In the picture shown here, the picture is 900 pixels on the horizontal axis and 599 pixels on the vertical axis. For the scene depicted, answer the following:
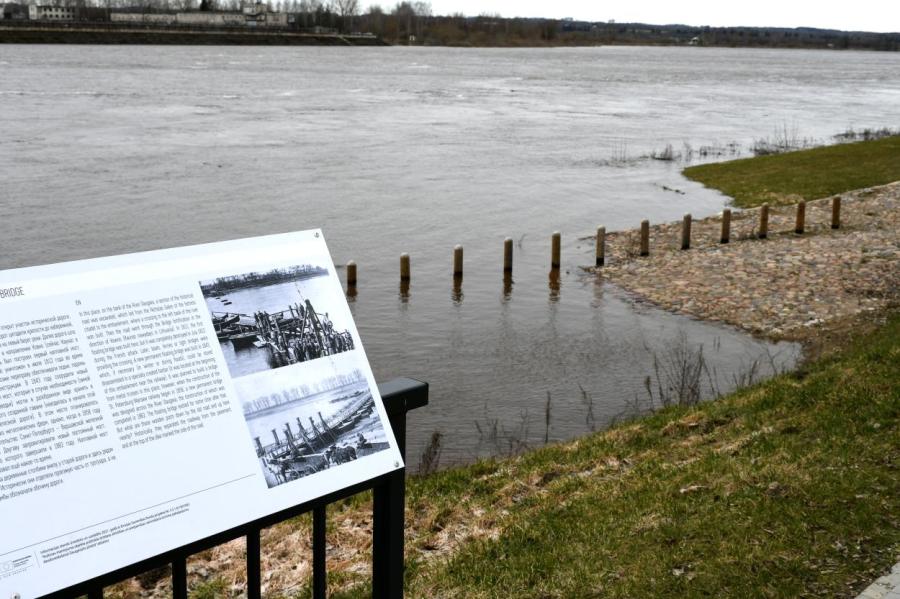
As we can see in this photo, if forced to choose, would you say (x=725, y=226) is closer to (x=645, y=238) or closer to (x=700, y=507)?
(x=645, y=238)

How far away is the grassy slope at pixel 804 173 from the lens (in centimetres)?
3672

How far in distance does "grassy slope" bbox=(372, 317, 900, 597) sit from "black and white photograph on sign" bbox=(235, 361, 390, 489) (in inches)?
110

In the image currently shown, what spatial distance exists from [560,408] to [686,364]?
3287 mm

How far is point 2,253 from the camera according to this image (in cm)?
2803

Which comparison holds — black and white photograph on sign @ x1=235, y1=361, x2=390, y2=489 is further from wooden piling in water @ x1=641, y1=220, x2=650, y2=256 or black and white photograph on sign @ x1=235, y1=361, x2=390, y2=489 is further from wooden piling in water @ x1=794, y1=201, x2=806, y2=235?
wooden piling in water @ x1=794, y1=201, x2=806, y2=235

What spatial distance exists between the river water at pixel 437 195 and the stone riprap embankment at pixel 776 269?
0.98 meters

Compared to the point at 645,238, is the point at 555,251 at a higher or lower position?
lower

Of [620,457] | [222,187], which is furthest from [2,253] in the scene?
[620,457]

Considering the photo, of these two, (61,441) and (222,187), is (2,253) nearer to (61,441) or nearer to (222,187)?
(222,187)

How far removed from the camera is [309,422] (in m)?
3.96

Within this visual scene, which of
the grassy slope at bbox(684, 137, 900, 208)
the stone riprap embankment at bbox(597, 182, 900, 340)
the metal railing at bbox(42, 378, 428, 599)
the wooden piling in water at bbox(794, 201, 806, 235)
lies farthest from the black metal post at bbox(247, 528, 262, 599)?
the grassy slope at bbox(684, 137, 900, 208)

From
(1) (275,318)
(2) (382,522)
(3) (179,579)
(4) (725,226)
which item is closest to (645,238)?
(4) (725,226)

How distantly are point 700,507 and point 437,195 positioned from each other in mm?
32161

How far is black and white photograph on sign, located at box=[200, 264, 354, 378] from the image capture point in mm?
3871
